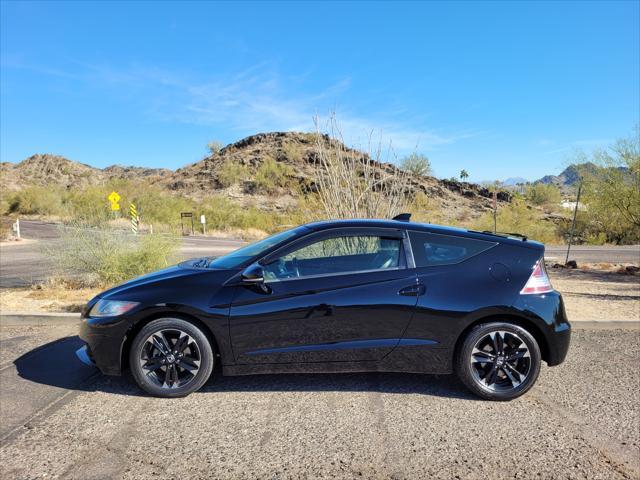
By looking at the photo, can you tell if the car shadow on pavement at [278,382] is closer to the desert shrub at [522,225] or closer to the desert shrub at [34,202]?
the desert shrub at [522,225]

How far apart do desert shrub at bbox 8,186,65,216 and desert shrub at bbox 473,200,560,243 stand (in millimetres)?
46252

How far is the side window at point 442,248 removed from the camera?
418 cm

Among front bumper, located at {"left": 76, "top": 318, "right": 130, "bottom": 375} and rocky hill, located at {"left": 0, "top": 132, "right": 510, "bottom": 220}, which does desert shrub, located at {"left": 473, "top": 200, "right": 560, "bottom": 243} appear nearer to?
rocky hill, located at {"left": 0, "top": 132, "right": 510, "bottom": 220}

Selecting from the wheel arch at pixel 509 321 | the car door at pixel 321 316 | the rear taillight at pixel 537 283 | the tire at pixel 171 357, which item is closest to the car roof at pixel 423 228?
the rear taillight at pixel 537 283

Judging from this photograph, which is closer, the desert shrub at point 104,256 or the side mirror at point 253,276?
the side mirror at point 253,276

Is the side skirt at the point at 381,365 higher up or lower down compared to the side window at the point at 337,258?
lower down

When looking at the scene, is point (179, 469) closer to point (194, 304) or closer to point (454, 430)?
point (194, 304)

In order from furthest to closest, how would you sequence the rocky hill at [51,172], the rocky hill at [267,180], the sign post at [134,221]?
1. the rocky hill at [51,172]
2. the rocky hill at [267,180]
3. the sign post at [134,221]

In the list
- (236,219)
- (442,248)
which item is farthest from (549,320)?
(236,219)

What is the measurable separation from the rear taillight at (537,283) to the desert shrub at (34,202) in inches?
2319

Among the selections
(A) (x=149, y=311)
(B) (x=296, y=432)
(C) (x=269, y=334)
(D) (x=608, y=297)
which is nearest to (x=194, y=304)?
(A) (x=149, y=311)

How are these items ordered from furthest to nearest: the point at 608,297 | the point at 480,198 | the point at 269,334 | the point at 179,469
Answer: the point at 480,198 < the point at 608,297 < the point at 269,334 < the point at 179,469

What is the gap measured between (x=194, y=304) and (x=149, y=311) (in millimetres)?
381

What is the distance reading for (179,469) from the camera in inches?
116
